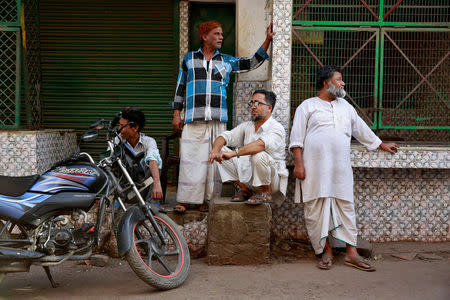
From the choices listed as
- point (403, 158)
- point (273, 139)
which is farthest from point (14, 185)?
point (403, 158)

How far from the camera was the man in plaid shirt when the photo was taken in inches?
195

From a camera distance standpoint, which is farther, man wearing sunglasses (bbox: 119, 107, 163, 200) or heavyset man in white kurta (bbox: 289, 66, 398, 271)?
man wearing sunglasses (bbox: 119, 107, 163, 200)

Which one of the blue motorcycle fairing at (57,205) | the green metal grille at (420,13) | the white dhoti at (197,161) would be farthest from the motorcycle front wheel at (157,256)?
the green metal grille at (420,13)

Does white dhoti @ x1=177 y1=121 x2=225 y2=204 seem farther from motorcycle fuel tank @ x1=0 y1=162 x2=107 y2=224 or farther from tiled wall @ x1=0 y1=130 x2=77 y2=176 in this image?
tiled wall @ x1=0 y1=130 x2=77 y2=176

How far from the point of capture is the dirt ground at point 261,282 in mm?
3844

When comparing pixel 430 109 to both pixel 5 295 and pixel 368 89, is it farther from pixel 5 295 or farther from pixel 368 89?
pixel 5 295

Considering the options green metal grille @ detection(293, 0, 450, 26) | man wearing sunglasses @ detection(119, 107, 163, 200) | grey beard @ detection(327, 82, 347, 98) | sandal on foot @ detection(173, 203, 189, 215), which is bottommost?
sandal on foot @ detection(173, 203, 189, 215)

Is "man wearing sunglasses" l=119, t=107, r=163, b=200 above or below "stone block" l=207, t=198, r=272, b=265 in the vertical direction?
above

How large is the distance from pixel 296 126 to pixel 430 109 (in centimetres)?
172

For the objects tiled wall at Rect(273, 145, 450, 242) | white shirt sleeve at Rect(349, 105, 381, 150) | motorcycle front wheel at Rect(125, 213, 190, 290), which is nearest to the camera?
motorcycle front wheel at Rect(125, 213, 190, 290)

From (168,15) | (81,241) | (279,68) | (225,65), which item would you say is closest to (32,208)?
(81,241)

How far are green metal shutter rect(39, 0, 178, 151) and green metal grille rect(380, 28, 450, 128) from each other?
9.10 ft

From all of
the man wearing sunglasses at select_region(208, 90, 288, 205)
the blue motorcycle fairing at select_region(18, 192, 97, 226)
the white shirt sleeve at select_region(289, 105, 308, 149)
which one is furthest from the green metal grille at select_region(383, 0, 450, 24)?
the blue motorcycle fairing at select_region(18, 192, 97, 226)

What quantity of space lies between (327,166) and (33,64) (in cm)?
388
